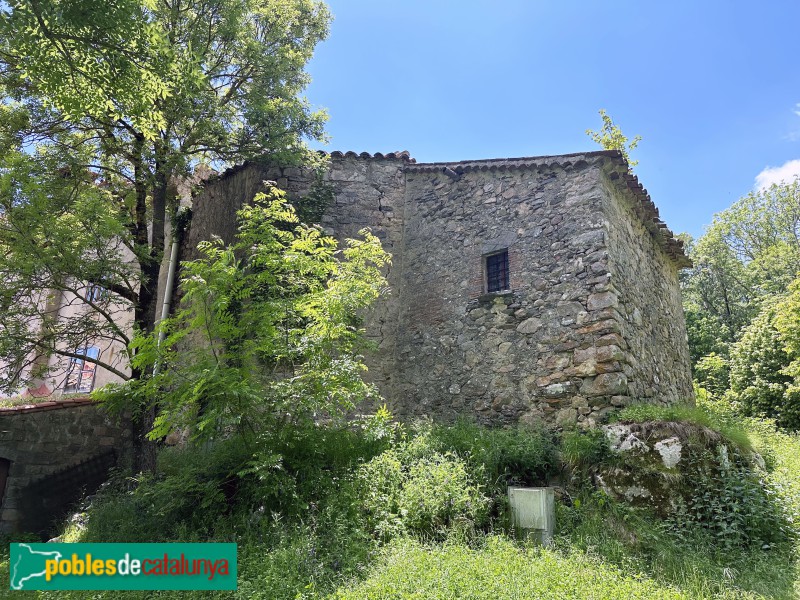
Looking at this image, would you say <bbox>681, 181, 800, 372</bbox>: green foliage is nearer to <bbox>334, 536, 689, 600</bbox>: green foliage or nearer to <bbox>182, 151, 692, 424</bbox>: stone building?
<bbox>182, 151, 692, 424</bbox>: stone building

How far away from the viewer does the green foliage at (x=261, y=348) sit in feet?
20.9

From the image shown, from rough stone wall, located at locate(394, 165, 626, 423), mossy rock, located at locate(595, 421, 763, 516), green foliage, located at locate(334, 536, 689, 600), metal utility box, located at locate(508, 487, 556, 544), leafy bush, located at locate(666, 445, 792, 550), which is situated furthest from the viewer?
rough stone wall, located at locate(394, 165, 626, 423)

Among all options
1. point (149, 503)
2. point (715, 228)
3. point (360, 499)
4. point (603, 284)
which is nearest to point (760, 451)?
point (603, 284)

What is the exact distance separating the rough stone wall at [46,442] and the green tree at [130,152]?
1275 millimetres

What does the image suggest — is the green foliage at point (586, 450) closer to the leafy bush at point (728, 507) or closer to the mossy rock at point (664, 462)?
the mossy rock at point (664, 462)

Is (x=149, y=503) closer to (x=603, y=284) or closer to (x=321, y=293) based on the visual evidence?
(x=321, y=293)

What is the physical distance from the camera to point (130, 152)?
9406mm

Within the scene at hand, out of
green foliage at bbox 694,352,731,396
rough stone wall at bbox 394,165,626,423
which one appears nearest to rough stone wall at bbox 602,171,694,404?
rough stone wall at bbox 394,165,626,423

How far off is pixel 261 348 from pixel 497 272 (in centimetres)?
463

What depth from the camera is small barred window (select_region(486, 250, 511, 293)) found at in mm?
9211

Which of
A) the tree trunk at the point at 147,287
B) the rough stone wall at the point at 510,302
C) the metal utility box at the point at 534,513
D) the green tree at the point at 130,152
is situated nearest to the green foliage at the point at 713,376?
the rough stone wall at the point at 510,302

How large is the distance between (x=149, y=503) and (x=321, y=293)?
3672 mm

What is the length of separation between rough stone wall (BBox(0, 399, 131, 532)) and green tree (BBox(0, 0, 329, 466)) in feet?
4.18

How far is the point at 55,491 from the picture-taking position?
32.6 ft
